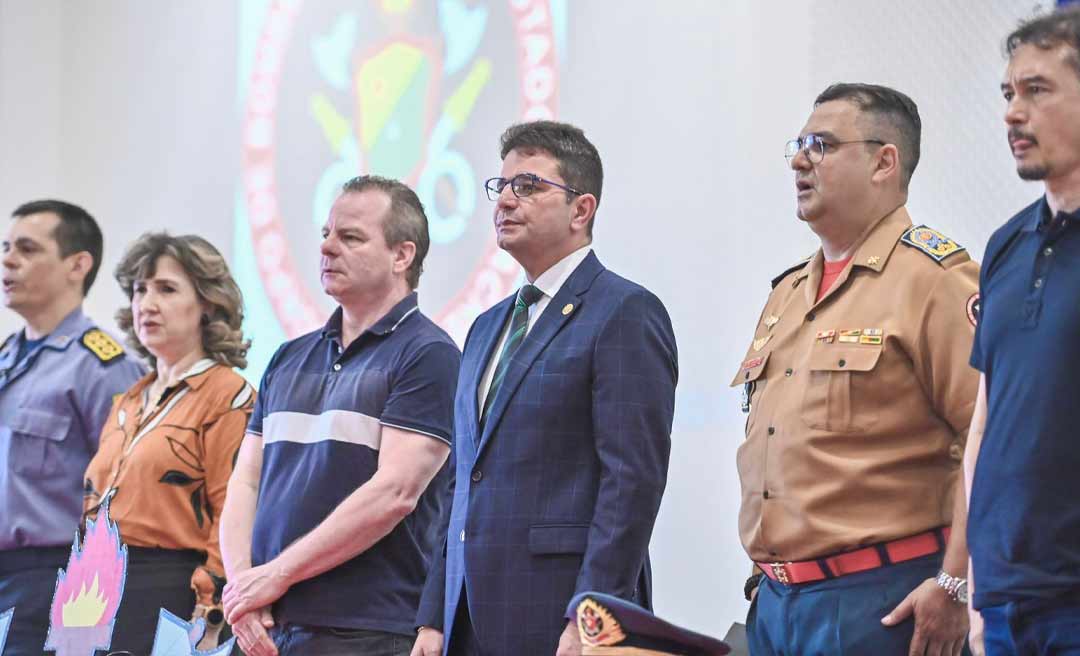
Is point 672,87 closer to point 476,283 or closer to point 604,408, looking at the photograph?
point 476,283

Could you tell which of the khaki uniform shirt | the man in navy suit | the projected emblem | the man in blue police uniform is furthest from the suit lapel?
the man in blue police uniform

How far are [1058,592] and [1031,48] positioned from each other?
2.43 feet

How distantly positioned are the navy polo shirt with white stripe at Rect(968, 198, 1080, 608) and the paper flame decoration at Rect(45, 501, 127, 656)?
160cm

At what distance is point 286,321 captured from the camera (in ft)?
14.9

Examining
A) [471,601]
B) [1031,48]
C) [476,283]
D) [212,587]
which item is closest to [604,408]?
[471,601]

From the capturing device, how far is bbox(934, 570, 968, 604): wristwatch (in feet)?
6.73

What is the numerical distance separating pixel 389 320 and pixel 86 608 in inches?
32.7

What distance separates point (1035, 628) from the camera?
5.77 ft

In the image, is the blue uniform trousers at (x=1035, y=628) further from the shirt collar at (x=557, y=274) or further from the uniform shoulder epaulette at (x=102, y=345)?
the uniform shoulder epaulette at (x=102, y=345)

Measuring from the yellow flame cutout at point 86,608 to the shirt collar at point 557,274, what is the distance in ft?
→ 3.35

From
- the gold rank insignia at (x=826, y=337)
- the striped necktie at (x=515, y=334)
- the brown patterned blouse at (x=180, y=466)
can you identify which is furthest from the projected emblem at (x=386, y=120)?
the gold rank insignia at (x=826, y=337)

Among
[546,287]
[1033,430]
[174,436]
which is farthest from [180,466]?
[1033,430]

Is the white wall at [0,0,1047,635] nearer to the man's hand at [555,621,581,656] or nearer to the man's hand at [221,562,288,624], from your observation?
the man's hand at [221,562,288,624]

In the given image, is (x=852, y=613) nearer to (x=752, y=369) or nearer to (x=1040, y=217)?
(x=752, y=369)
